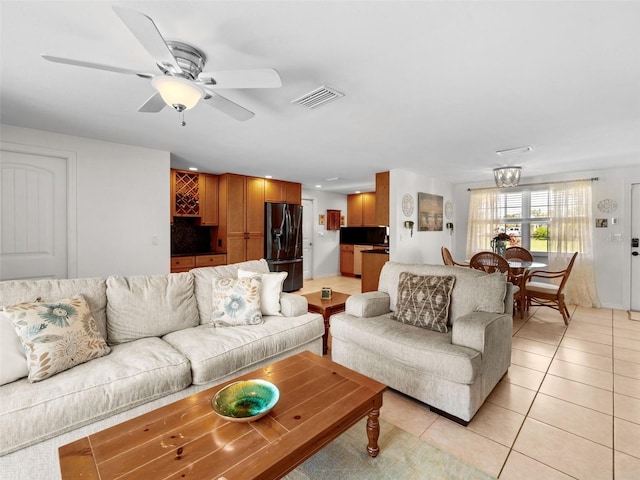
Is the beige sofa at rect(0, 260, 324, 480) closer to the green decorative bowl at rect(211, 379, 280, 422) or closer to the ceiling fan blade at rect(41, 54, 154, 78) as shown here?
the green decorative bowl at rect(211, 379, 280, 422)

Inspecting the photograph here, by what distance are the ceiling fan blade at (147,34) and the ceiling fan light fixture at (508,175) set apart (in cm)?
464

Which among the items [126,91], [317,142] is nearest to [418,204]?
[317,142]

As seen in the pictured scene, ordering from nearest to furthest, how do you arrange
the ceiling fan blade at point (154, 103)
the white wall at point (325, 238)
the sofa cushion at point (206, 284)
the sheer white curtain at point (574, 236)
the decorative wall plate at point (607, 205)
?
the ceiling fan blade at point (154, 103) < the sofa cushion at point (206, 284) < the decorative wall plate at point (607, 205) < the sheer white curtain at point (574, 236) < the white wall at point (325, 238)

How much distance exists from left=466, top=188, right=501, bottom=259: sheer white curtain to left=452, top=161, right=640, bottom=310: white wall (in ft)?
4.33

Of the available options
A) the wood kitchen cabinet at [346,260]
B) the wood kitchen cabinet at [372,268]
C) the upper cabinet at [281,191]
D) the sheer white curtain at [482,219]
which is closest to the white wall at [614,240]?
the sheer white curtain at [482,219]

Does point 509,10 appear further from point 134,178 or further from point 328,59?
point 134,178

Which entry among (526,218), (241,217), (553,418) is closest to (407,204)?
(526,218)

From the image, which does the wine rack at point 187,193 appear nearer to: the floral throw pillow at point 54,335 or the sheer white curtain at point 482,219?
the floral throw pillow at point 54,335

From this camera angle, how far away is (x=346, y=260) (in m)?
8.23

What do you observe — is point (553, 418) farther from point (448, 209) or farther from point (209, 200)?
point (209, 200)

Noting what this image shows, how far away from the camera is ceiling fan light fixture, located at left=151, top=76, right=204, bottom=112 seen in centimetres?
156

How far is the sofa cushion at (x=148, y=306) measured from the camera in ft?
6.98

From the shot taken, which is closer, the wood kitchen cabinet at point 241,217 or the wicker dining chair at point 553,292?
the wicker dining chair at point 553,292

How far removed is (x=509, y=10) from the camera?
53.6 inches
